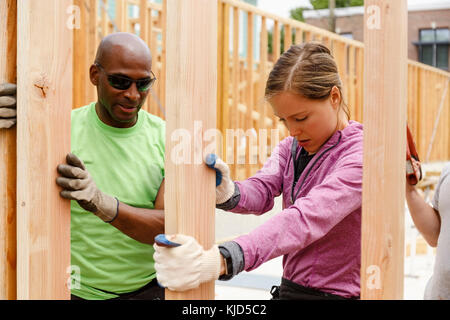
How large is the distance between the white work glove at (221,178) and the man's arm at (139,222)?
0.29 metres

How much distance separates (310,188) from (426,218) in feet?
2.33

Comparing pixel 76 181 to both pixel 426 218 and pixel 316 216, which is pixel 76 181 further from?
pixel 426 218

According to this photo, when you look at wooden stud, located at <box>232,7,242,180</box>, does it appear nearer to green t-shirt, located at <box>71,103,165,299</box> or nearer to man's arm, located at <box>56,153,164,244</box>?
green t-shirt, located at <box>71,103,165,299</box>

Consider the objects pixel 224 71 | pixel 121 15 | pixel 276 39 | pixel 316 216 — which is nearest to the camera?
pixel 316 216

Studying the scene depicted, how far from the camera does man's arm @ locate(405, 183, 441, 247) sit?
214 cm

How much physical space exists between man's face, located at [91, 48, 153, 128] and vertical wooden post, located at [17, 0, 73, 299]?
526 millimetres

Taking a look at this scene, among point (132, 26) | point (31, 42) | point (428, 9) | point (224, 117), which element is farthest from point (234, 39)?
point (428, 9)

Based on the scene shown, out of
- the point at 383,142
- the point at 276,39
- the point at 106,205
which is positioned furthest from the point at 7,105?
the point at 276,39

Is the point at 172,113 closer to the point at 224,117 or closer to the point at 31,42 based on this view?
the point at 31,42

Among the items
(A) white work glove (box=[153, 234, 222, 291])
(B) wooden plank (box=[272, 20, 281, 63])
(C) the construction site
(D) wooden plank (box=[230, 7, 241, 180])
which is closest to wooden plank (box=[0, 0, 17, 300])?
(C) the construction site

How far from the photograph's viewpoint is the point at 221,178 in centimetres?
162

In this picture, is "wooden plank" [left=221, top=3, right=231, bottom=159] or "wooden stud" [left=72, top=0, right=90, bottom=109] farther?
"wooden plank" [left=221, top=3, right=231, bottom=159]

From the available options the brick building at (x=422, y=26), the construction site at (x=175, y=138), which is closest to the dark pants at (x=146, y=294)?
the construction site at (x=175, y=138)

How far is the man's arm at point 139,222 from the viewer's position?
184 centimetres
